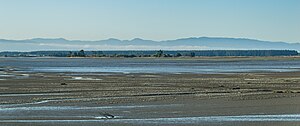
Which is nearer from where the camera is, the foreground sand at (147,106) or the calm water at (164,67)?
the foreground sand at (147,106)

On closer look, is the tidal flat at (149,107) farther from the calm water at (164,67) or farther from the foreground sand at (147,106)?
the calm water at (164,67)

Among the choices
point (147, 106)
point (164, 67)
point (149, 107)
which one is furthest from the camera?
point (164, 67)

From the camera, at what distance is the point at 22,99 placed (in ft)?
76.0

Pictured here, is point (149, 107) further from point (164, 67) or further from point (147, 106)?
point (164, 67)

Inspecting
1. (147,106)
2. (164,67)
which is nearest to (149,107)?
(147,106)


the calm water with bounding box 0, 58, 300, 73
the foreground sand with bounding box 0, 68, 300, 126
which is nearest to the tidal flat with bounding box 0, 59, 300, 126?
the foreground sand with bounding box 0, 68, 300, 126

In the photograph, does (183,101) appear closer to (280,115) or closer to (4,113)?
(280,115)

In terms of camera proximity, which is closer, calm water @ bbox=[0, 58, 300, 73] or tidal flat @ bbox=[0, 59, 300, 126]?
tidal flat @ bbox=[0, 59, 300, 126]

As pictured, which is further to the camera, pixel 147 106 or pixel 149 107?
pixel 147 106

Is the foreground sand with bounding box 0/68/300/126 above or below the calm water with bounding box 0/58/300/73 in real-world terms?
above

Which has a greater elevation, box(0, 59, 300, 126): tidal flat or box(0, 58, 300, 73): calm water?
box(0, 59, 300, 126): tidal flat

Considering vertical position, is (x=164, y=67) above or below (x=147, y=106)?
below

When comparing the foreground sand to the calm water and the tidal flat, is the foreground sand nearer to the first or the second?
the tidal flat

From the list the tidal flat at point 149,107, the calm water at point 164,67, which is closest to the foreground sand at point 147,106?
the tidal flat at point 149,107
